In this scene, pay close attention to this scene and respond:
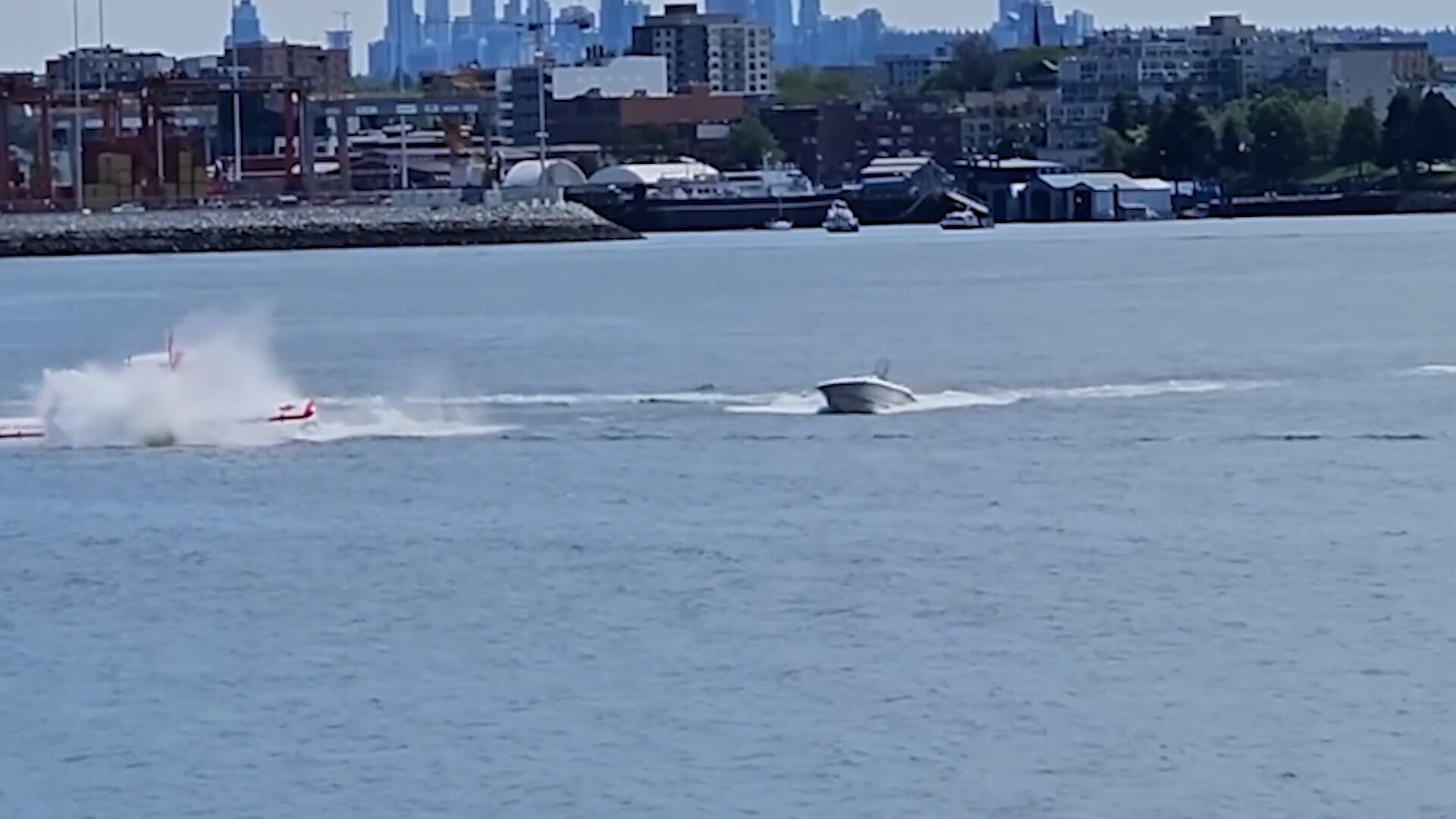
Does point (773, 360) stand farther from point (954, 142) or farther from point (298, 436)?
point (954, 142)

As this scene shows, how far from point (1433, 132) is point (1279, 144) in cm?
782

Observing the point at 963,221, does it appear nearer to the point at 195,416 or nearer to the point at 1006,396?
the point at 1006,396

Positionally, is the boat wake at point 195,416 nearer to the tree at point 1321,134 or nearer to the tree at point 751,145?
the tree at point 1321,134

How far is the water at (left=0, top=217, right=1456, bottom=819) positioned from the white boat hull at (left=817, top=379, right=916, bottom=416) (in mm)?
423

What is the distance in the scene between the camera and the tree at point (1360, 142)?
154 m

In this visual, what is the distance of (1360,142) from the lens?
6068 inches

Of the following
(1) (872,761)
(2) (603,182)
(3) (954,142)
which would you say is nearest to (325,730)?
(1) (872,761)

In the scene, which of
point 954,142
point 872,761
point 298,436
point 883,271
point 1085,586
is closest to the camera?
point 872,761

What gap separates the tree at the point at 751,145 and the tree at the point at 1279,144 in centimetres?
3042

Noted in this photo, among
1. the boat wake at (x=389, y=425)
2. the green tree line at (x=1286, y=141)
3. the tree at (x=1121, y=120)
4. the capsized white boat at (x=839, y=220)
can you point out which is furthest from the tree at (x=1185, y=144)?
the boat wake at (x=389, y=425)

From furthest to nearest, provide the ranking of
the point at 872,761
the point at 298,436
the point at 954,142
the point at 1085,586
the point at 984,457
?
1. the point at 954,142
2. the point at 298,436
3. the point at 984,457
4. the point at 1085,586
5. the point at 872,761

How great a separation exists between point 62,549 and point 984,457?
962 cm

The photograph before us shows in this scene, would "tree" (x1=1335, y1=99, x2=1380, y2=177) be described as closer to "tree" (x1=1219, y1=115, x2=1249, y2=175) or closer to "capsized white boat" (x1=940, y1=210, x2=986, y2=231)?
"tree" (x1=1219, y1=115, x2=1249, y2=175)

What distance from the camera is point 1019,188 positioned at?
157 meters
